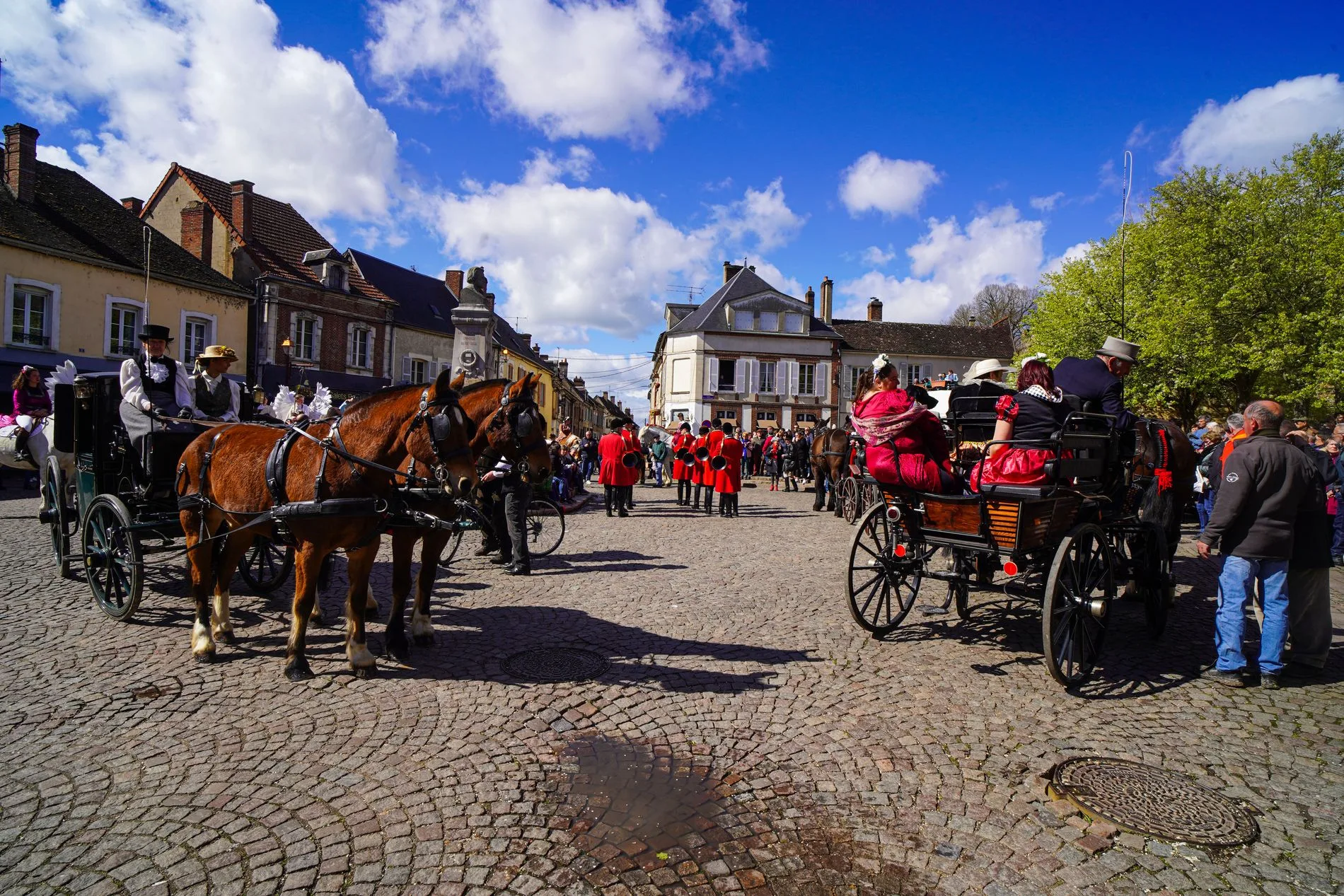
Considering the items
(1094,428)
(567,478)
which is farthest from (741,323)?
(1094,428)

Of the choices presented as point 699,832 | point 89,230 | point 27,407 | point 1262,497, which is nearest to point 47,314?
point 89,230

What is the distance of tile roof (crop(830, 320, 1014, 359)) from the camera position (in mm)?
45719

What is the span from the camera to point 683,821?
3.03m

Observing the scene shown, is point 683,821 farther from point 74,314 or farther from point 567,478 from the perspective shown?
point 74,314

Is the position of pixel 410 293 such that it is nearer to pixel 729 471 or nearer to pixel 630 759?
pixel 729 471

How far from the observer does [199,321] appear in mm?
24734

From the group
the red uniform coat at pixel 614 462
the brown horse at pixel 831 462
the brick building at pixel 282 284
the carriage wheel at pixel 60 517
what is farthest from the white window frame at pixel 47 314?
the brown horse at pixel 831 462

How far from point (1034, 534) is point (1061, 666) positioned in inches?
33.9

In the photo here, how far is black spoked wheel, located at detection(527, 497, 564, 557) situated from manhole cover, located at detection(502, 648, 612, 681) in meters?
4.12

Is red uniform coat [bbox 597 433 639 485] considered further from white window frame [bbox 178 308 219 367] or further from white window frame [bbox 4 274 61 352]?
white window frame [bbox 4 274 61 352]

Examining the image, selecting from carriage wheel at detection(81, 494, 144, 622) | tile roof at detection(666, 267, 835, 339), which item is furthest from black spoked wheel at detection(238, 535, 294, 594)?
tile roof at detection(666, 267, 835, 339)

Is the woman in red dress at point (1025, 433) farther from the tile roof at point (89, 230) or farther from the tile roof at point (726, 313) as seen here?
the tile roof at point (726, 313)

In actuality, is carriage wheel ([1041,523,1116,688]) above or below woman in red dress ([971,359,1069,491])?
below

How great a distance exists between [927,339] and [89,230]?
42.7 meters
